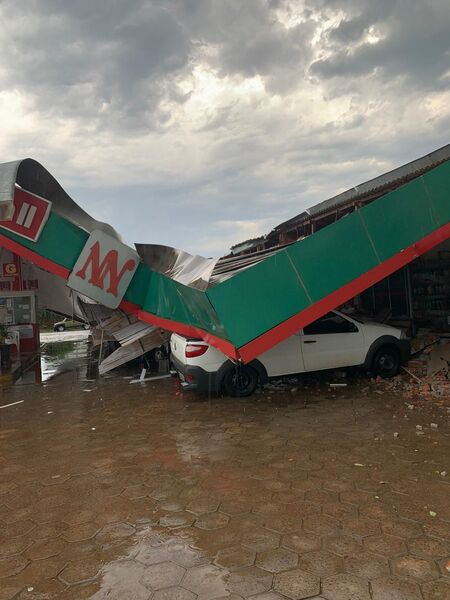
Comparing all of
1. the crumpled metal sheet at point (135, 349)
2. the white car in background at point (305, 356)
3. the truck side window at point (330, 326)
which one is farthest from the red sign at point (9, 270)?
the truck side window at point (330, 326)

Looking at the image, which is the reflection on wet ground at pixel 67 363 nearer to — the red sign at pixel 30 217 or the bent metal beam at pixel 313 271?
the red sign at pixel 30 217

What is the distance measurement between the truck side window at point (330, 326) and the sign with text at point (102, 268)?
3.82 meters

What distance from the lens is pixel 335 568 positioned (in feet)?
9.60

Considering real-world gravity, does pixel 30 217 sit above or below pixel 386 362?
above

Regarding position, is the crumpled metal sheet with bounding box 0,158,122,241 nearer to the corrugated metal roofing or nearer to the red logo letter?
the red logo letter

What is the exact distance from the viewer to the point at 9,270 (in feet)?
52.1

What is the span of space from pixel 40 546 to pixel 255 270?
4.39m

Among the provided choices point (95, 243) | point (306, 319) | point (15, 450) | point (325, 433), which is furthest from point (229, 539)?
point (95, 243)

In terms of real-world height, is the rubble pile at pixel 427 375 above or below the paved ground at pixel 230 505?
above

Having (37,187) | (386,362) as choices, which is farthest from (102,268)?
(386,362)

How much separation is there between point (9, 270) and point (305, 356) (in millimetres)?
12369

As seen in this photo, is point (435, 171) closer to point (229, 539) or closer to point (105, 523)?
point (229, 539)

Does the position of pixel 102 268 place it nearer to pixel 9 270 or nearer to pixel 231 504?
pixel 231 504

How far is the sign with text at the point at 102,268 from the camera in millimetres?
8859
